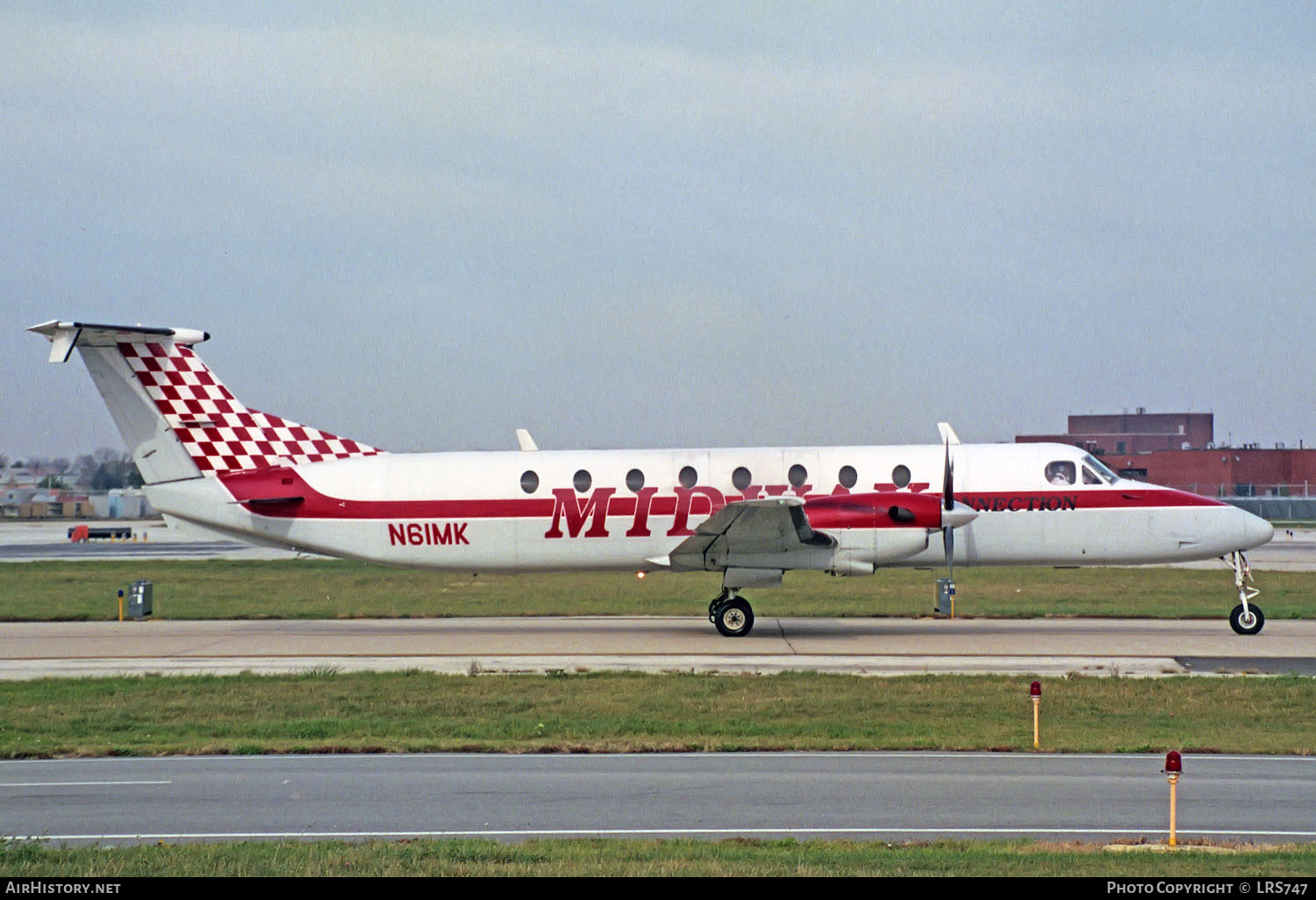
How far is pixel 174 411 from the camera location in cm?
2494

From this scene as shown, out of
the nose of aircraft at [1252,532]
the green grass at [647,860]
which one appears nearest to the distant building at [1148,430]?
the nose of aircraft at [1252,532]

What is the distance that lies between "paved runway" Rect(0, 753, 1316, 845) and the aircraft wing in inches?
382

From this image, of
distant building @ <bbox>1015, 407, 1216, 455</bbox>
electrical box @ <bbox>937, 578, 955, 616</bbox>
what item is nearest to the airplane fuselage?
electrical box @ <bbox>937, 578, 955, 616</bbox>

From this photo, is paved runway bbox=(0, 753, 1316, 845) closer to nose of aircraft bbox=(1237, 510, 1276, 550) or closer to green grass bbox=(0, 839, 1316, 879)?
green grass bbox=(0, 839, 1316, 879)

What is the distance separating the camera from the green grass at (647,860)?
328 inches

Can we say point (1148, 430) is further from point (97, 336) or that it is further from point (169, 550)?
point (97, 336)

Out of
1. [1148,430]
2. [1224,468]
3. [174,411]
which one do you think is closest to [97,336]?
[174,411]

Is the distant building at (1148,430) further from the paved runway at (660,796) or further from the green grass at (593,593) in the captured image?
the paved runway at (660,796)

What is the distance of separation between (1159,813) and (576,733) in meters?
6.85

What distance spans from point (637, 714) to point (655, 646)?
6960 millimetres

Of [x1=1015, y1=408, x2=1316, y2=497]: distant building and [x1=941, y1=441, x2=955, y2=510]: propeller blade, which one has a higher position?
[x1=1015, y1=408, x2=1316, y2=497]: distant building

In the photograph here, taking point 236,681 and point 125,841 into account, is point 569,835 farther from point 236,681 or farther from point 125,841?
point 236,681

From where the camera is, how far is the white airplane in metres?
24.0

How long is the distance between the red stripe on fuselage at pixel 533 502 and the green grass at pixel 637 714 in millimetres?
5840
